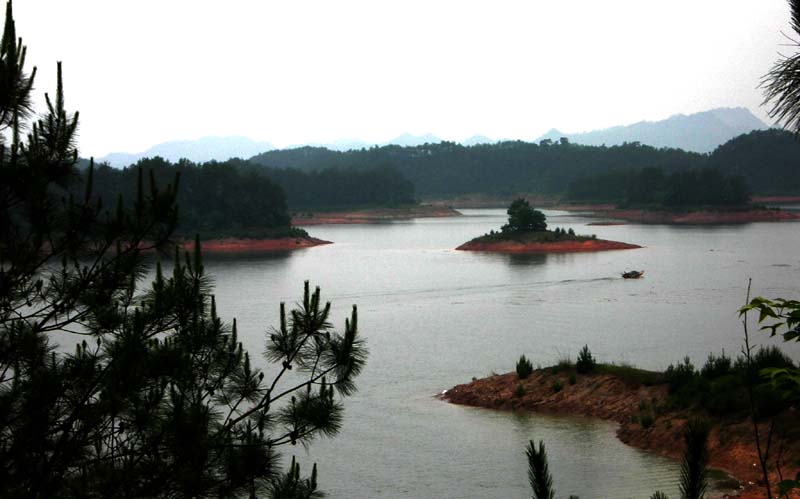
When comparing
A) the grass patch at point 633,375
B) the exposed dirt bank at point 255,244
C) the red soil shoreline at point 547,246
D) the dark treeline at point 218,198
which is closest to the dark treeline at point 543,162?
the dark treeline at point 218,198

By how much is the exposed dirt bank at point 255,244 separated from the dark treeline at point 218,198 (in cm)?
109

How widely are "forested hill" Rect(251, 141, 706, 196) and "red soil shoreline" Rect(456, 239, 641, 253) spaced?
3334 inches

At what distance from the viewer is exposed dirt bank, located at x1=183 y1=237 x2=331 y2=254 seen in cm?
7169

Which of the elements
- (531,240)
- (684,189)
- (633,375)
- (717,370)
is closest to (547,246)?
(531,240)

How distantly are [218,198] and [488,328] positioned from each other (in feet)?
161

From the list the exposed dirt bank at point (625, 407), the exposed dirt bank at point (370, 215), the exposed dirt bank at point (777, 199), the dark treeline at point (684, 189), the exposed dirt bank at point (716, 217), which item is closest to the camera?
the exposed dirt bank at point (625, 407)

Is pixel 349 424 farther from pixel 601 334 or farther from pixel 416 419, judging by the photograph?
pixel 601 334

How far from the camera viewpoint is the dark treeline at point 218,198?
7444cm

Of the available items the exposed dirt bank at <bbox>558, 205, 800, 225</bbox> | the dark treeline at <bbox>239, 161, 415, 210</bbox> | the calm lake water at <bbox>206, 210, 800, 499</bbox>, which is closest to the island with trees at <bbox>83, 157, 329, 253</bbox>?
the calm lake water at <bbox>206, 210, 800, 499</bbox>

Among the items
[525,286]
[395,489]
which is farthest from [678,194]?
[395,489]

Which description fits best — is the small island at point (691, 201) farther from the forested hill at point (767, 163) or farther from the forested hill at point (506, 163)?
the forested hill at point (506, 163)

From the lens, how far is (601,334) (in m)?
28.8

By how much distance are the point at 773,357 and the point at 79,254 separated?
13372mm

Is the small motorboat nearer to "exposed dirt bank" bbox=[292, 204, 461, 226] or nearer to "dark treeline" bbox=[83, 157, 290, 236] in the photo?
"dark treeline" bbox=[83, 157, 290, 236]
